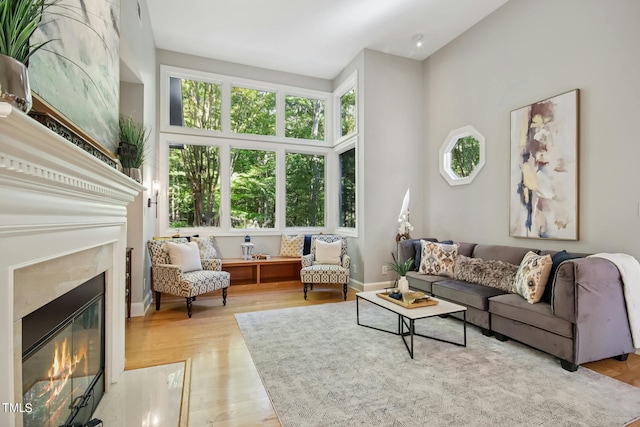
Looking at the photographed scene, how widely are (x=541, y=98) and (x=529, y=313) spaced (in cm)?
233

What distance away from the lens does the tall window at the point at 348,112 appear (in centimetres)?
543

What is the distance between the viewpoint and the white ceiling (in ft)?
13.1

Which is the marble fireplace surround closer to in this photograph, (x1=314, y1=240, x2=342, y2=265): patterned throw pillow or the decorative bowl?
the decorative bowl

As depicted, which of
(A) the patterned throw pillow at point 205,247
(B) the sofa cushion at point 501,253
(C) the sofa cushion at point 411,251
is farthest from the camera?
(A) the patterned throw pillow at point 205,247

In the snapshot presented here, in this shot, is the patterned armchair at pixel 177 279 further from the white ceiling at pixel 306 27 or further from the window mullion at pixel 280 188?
the white ceiling at pixel 306 27

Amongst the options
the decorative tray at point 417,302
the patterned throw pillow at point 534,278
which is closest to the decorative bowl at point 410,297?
the decorative tray at point 417,302

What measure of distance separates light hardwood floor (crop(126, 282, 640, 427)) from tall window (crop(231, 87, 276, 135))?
2796 millimetres

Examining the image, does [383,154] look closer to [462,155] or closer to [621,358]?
[462,155]

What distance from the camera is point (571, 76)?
3.26 meters

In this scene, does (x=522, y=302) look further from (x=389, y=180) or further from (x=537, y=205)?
(x=389, y=180)

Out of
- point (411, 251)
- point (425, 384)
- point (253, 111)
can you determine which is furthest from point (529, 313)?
point (253, 111)

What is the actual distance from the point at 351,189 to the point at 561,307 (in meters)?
3.50

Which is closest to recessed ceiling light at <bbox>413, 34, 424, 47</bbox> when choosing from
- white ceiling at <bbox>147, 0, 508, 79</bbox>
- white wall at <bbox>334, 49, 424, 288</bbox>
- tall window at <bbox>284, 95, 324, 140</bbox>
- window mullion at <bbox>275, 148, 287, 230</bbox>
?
white ceiling at <bbox>147, 0, 508, 79</bbox>

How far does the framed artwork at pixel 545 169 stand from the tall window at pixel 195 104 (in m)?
4.37
